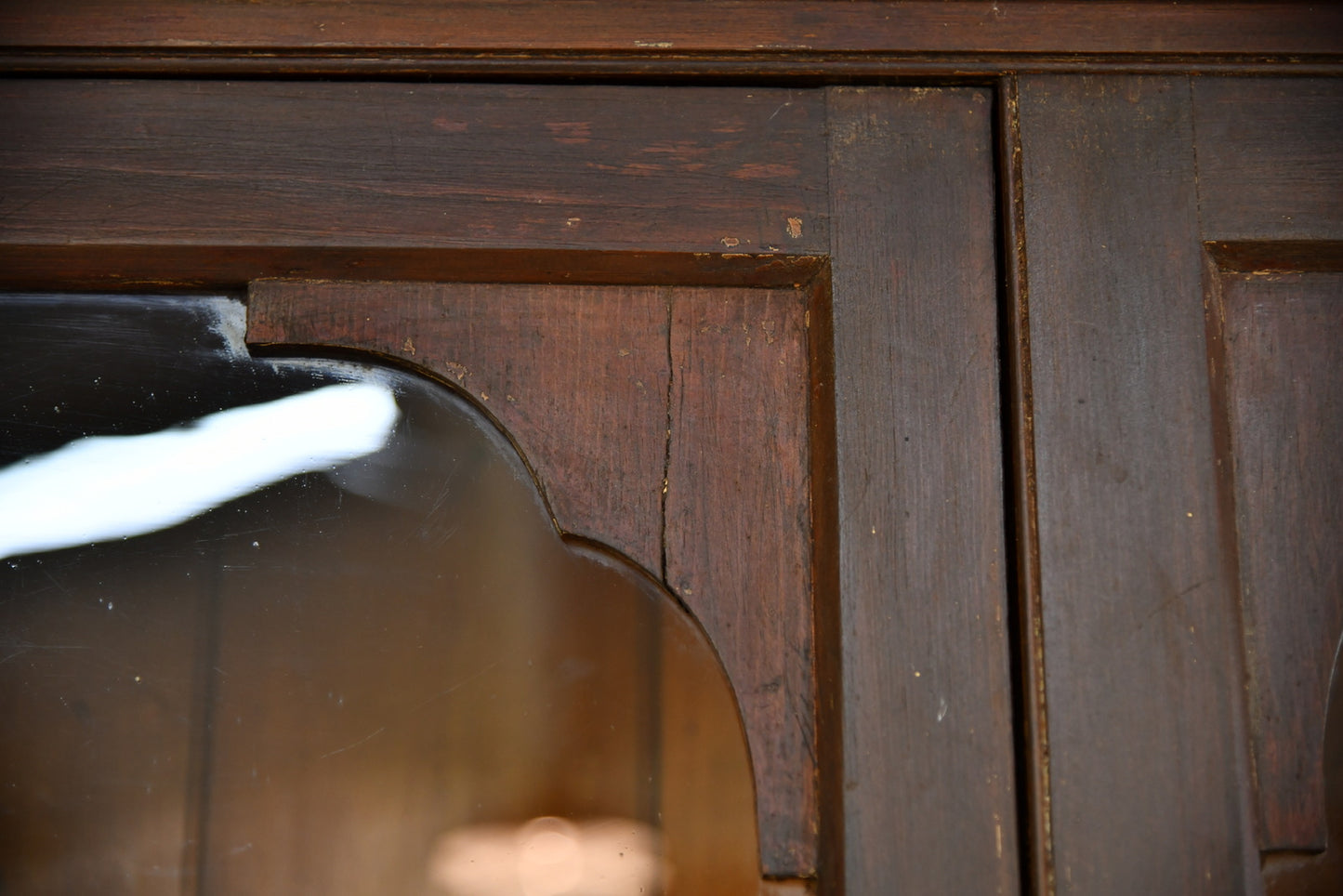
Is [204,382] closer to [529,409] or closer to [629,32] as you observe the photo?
[529,409]

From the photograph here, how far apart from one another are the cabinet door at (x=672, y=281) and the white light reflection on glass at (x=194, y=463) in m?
0.05

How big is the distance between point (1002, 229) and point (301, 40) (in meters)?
0.49

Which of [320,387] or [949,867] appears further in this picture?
[320,387]

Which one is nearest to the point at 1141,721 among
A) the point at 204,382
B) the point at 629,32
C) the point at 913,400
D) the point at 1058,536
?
the point at 1058,536

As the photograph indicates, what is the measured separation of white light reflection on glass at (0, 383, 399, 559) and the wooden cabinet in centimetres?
5

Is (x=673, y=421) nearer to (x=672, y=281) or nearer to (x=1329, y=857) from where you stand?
(x=672, y=281)

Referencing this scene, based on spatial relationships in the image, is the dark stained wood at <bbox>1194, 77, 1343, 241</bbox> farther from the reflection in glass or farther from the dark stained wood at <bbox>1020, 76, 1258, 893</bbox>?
the reflection in glass

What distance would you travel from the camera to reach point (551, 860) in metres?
0.59

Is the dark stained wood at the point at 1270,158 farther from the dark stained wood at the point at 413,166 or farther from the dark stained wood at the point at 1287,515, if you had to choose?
the dark stained wood at the point at 413,166

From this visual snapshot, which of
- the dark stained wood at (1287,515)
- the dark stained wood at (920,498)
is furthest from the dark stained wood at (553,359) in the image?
the dark stained wood at (1287,515)

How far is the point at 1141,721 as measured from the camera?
1.79ft

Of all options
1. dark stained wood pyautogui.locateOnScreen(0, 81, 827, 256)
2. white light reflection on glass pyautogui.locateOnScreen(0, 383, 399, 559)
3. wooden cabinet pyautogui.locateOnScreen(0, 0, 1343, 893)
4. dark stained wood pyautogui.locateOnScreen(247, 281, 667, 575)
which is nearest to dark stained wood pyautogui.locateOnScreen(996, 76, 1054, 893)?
wooden cabinet pyautogui.locateOnScreen(0, 0, 1343, 893)

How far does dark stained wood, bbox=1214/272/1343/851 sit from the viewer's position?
56 cm

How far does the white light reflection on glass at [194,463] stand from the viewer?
2.09 ft
